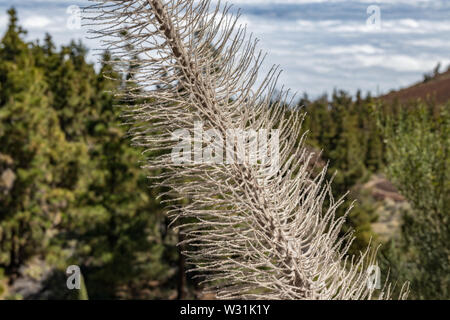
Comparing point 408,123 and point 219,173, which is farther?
point 408,123

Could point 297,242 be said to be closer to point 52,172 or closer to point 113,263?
point 113,263

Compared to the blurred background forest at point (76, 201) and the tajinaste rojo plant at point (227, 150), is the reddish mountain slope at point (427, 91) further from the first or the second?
the tajinaste rojo plant at point (227, 150)

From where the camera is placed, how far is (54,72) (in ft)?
93.6

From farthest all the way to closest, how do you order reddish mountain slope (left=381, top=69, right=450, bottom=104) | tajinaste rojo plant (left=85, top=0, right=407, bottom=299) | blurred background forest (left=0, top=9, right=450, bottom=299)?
reddish mountain slope (left=381, top=69, right=450, bottom=104), blurred background forest (left=0, top=9, right=450, bottom=299), tajinaste rojo plant (left=85, top=0, right=407, bottom=299)

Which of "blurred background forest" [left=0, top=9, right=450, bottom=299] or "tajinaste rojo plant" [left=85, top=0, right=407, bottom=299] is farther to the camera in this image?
"blurred background forest" [left=0, top=9, right=450, bottom=299]

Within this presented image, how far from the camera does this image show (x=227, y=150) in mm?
2262

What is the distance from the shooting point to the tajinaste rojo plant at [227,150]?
90.6 inches

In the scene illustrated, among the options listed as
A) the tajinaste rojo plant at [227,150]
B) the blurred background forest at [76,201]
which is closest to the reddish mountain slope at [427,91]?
the blurred background forest at [76,201]

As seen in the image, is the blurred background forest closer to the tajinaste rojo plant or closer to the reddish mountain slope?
the tajinaste rojo plant

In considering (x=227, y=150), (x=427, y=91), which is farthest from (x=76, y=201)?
(x=427, y=91)

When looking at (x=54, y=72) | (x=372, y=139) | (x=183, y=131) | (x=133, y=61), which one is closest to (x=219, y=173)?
(x=183, y=131)

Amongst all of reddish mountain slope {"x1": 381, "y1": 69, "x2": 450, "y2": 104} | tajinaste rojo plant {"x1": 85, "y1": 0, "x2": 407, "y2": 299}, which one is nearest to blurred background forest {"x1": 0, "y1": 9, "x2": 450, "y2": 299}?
tajinaste rojo plant {"x1": 85, "y1": 0, "x2": 407, "y2": 299}

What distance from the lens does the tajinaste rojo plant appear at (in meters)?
2.30
